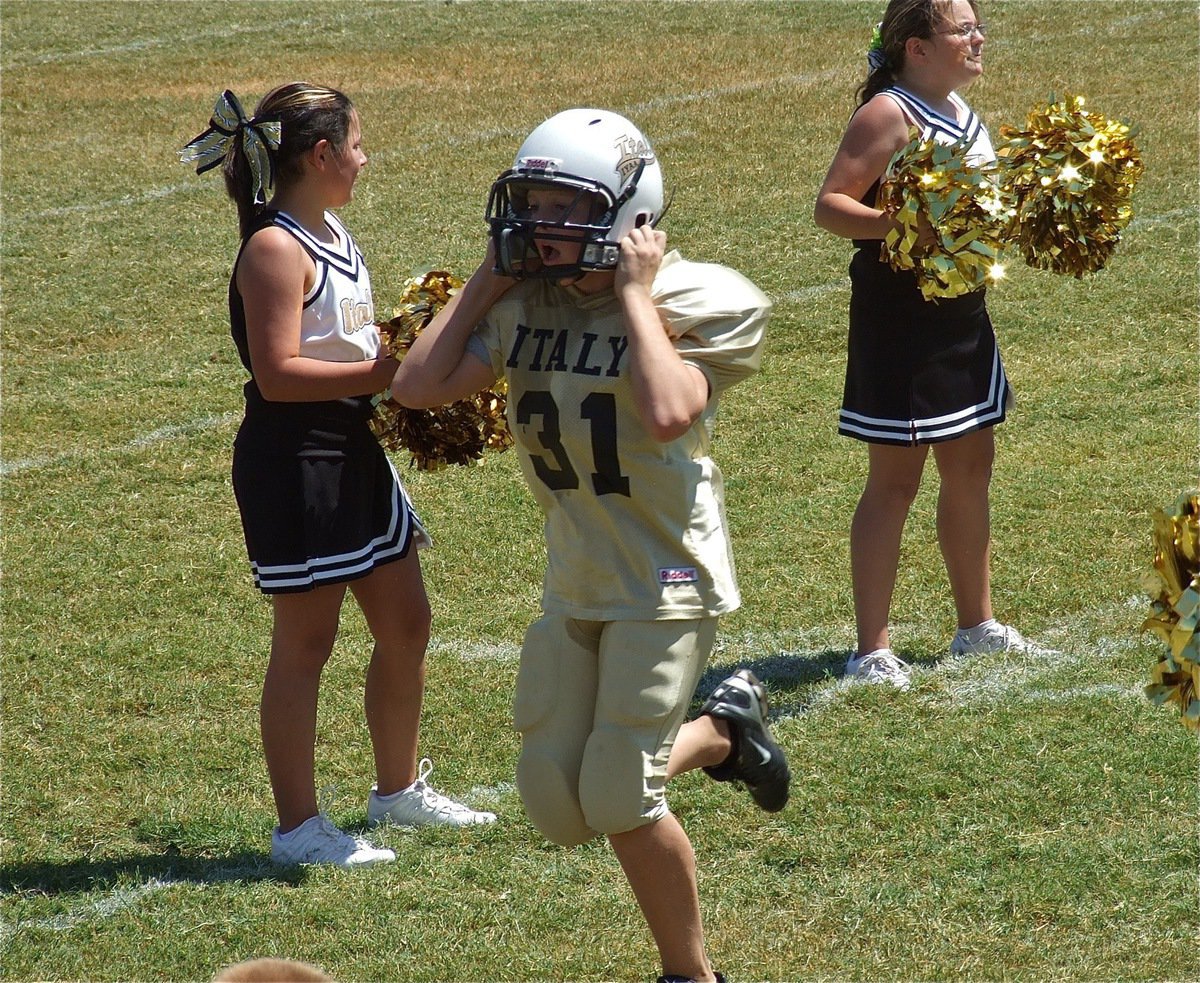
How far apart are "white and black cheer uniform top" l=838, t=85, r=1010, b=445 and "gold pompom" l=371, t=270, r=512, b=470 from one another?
4.36ft

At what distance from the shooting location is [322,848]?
427 centimetres

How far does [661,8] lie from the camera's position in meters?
19.1

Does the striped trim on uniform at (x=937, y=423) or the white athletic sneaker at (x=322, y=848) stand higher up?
the striped trim on uniform at (x=937, y=423)

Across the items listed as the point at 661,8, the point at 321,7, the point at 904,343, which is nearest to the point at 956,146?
the point at 904,343

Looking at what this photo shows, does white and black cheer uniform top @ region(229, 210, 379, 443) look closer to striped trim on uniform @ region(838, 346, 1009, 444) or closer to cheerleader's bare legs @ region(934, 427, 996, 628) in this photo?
striped trim on uniform @ region(838, 346, 1009, 444)

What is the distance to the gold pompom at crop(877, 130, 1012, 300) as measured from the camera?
4.66 m

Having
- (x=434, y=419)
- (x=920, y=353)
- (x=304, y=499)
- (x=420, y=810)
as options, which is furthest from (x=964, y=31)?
(x=420, y=810)

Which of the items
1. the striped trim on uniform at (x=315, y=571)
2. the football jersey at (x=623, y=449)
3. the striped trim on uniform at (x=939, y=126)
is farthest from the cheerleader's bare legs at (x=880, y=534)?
the football jersey at (x=623, y=449)

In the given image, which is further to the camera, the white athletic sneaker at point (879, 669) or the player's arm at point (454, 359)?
the white athletic sneaker at point (879, 669)

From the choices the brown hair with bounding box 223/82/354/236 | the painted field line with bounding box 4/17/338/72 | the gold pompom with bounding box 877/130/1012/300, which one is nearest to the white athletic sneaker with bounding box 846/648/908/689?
the gold pompom with bounding box 877/130/1012/300

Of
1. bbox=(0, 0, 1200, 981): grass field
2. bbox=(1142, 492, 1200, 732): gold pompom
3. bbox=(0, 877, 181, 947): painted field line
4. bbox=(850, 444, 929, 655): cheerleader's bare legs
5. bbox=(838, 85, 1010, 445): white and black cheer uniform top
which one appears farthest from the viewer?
bbox=(850, 444, 929, 655): cheerleader's bare legs

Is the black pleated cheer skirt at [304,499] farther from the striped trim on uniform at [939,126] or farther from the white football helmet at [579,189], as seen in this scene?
the striped trim on uniform at [939,126]

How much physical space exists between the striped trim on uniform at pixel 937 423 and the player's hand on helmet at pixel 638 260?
6.50 feet

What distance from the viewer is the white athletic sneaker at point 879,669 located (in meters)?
5.12
